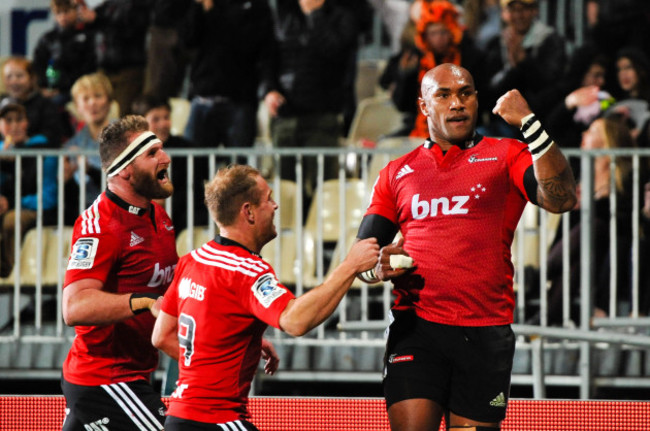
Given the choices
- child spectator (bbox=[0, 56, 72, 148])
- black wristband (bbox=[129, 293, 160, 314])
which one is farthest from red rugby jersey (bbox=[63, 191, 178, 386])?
child spectator (bbox=[0, 56, 72, 148])

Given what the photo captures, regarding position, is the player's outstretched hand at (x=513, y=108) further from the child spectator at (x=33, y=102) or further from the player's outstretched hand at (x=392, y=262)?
the child spectator at (x=33, y=102)

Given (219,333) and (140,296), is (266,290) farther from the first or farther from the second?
(140,296)

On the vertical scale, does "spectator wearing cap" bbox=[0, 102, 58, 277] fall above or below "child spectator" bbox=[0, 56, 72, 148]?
below

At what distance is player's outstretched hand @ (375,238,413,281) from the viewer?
4.36 meters

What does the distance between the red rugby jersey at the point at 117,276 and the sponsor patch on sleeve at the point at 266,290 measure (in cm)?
101

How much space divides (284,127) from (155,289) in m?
4.78

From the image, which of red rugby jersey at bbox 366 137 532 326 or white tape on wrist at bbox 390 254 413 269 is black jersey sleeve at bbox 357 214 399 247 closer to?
red rugby jersey at bbox 366 137 532 326

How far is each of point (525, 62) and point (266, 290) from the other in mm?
5676

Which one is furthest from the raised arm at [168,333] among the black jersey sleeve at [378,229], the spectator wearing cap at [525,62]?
the spectator wearing cap at [525,62]

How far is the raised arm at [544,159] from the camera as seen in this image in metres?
4.30

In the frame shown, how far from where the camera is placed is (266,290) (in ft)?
13.6

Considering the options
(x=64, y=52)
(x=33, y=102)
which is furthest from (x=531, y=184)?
(x=64, y=52)

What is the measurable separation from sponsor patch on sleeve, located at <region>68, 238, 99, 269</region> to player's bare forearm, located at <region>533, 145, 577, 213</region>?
78.8 inches

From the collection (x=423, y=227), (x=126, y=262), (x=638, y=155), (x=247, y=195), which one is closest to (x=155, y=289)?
(x=126, y=262)
